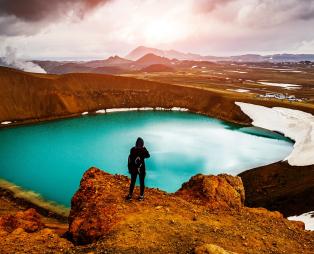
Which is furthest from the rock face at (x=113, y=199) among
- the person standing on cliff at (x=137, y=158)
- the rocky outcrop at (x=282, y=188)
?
the rocky outcrop at (x=282, y=188)

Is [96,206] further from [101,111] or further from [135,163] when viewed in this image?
[101,111]

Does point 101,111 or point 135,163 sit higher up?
point 135,163

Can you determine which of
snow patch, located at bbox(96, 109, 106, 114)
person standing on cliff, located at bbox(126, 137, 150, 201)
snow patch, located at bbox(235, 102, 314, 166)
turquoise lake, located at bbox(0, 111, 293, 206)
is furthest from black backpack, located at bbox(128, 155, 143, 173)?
snow patch, located at bbox(96, 109, 106, 114)

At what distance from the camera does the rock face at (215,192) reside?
64.8 feet

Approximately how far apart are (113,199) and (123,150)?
1793 inches

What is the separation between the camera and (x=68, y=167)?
5116 centimetres

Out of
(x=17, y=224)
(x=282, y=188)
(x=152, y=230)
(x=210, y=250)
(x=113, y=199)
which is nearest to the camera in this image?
(x=210, y=250)

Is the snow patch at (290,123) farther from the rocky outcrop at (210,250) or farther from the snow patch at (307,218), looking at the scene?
the rocky outcrop at (210,250)

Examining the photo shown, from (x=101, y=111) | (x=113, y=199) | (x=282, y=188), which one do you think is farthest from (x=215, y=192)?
(x=101, y=111)

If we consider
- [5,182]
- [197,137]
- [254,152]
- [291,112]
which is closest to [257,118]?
[291,112]

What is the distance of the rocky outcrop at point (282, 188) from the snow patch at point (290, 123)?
551 cm

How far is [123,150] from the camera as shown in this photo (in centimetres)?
6125

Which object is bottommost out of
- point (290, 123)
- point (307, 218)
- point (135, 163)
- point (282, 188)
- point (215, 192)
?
point (282, 188)

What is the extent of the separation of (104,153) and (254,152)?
26851mm
